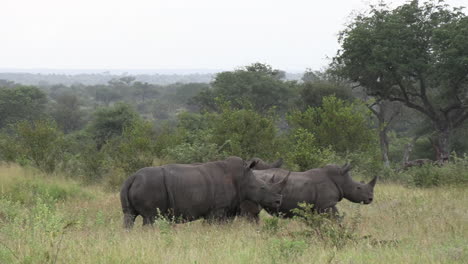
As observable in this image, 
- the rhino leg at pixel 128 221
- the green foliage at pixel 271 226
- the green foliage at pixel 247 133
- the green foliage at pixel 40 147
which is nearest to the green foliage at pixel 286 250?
the green foliage at pixel 271 226

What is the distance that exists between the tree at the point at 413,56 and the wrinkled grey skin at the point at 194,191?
19730mm

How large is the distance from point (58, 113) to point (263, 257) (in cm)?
5954

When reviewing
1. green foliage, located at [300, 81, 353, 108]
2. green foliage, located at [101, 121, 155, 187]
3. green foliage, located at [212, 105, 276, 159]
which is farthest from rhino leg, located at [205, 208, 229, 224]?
green foliage, located at [300, 81, 353, 108]

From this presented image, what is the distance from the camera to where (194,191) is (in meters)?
10.2

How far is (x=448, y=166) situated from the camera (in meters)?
17.7

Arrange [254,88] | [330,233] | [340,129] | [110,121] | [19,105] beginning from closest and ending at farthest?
[330,233] → [340,129] → [110,121] → [254,88] → [19,105]

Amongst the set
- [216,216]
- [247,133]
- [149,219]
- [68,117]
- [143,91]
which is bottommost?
[143,91]

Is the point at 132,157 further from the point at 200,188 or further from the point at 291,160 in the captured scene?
the point at 200,188

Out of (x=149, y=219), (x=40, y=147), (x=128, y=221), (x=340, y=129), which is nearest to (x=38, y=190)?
(x=40, y=147)

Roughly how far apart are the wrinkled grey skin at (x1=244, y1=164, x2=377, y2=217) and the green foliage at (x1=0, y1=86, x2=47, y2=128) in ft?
150

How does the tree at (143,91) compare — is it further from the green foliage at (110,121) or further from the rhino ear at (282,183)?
the rhino ear at (282,183)

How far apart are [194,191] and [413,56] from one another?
22.9 m

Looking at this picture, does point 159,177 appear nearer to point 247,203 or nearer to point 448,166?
point 247,203

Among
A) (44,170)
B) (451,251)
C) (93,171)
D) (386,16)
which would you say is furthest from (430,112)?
(451,251)
